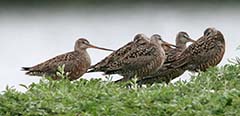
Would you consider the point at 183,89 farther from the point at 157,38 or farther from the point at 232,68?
the point at 157,38

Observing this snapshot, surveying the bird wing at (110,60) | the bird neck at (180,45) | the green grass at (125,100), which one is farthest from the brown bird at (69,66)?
the green grass at (125,100)

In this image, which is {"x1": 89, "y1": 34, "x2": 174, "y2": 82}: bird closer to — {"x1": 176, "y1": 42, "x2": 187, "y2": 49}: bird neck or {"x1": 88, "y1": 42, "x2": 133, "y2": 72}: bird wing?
{"x1": 88, "y1": 42, "x2": 133, "y2": 72}: bird wing

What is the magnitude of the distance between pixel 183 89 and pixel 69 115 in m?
0.71

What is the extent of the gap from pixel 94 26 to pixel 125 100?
7.72m

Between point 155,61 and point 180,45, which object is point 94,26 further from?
point 155,61

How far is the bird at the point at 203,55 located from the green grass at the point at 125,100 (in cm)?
211

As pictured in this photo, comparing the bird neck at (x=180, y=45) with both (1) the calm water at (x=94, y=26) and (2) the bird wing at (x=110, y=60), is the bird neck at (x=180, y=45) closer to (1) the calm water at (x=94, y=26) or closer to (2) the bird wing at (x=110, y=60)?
(2) the bird wing at (x=110, y=60)

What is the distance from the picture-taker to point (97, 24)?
11.8 metres

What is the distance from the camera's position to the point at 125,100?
404 cm

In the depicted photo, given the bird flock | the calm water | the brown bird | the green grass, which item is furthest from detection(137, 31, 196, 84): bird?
the calm water

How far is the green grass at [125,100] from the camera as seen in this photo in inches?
151

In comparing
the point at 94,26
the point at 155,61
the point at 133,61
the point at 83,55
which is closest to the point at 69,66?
the point at 83,55

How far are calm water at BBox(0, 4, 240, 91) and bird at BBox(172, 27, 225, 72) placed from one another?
346 cm

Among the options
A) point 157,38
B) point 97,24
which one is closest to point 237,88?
point 157,38
